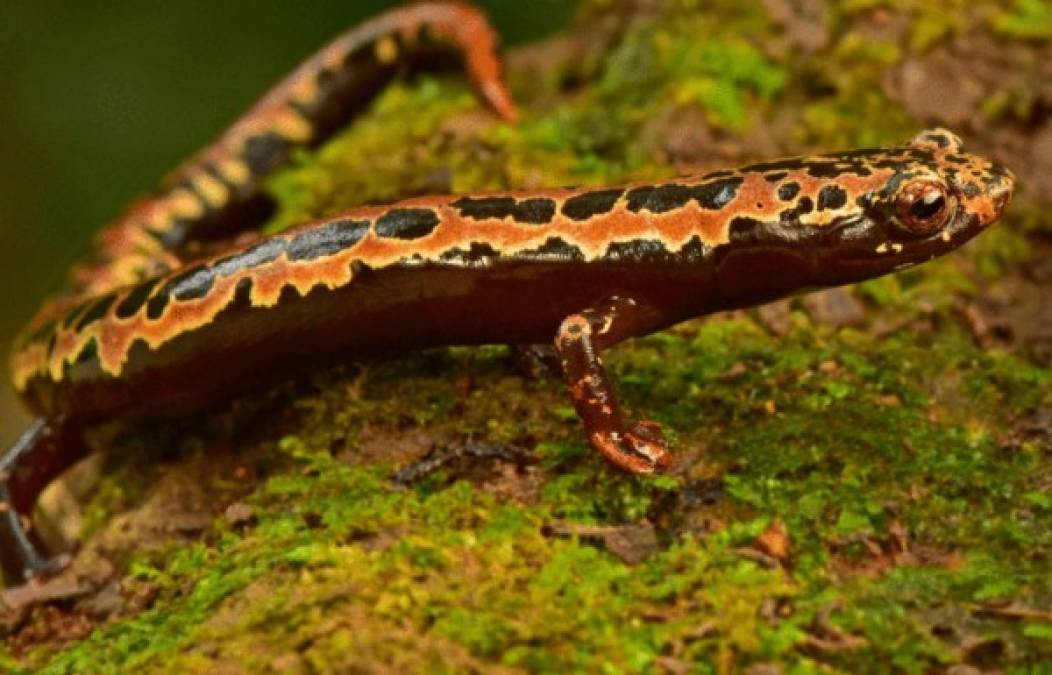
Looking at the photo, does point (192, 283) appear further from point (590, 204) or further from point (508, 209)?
point (590, 204)

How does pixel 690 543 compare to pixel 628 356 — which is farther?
pixel 628 356

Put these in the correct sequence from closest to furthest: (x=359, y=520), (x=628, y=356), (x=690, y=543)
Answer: (x=690, y=543)
(x=359, y=520)
(x=628, y=356)

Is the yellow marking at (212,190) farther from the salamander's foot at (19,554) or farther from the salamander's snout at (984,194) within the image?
the salamander's snout at (984,194)

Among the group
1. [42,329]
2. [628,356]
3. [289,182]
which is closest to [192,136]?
[289,182]

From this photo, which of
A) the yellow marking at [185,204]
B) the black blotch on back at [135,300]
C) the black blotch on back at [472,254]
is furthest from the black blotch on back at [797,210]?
the yellow marking at [185,204]

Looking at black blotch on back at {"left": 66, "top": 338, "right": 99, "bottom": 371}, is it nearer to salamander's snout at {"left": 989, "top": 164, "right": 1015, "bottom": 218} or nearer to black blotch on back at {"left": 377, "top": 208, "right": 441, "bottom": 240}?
black blotch on back at {"left": 377, "top": 208, "right": 441, "bottom": 240}

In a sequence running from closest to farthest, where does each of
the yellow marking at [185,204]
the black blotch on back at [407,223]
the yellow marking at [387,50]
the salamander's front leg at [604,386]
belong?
the salamander's front leg at [604,386] < the black blotch on back at [407,223] < the yellow marking at [185,204] < the yellow marking at [387,50]

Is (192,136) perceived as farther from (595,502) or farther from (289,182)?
(595,502)
